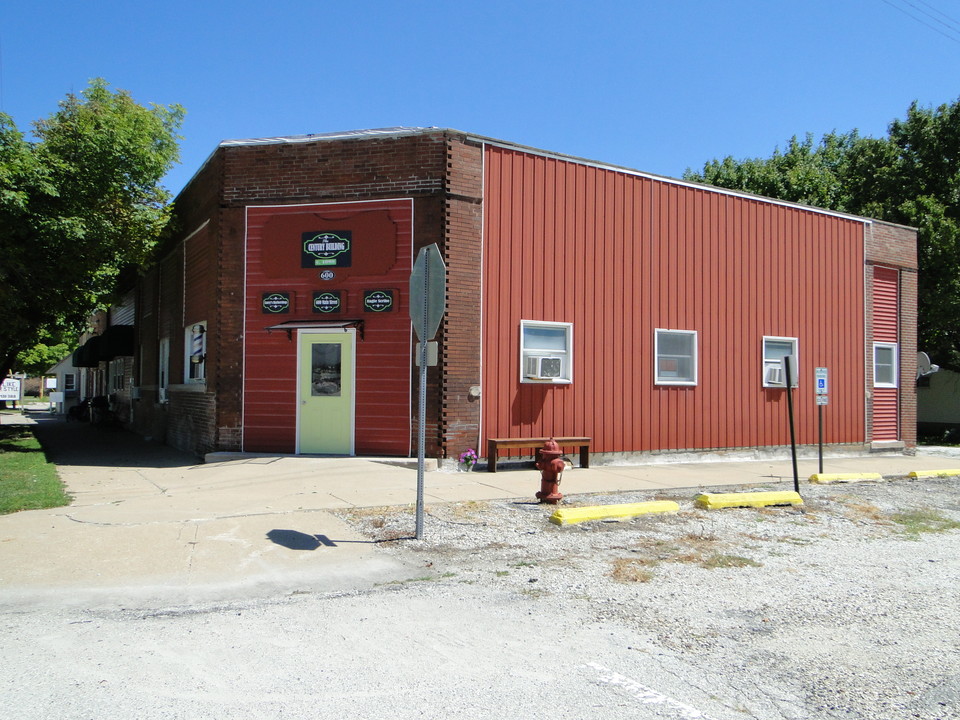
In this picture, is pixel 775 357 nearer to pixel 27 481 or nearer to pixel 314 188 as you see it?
pixel 314 188

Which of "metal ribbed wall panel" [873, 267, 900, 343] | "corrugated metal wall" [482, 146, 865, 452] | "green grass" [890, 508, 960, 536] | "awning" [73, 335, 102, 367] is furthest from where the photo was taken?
"awning" [73, 335, 102, 367]

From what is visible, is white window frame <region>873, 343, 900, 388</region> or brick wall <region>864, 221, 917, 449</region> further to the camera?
white window frame <region>873, 343, 900, 388</region>

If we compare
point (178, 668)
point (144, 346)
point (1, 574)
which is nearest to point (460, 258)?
point (1, 574)

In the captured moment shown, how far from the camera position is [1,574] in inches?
242

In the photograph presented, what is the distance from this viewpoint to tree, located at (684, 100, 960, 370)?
24562mm

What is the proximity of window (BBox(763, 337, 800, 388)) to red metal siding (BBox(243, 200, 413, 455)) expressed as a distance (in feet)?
27.6

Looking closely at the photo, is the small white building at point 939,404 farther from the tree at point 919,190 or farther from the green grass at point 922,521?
the green grass at point 922,521

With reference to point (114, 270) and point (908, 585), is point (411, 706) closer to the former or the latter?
point (908, 585)

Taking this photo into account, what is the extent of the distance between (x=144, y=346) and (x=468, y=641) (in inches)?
754

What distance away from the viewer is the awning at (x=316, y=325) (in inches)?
496

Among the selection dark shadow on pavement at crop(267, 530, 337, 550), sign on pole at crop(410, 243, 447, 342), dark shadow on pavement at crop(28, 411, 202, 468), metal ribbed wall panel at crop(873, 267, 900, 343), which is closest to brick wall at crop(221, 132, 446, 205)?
dark shadow on pavement at crop(28, 411, 202, 468)

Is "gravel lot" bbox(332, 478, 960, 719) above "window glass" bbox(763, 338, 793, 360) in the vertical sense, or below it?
below

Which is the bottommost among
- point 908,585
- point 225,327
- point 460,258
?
point 908,585

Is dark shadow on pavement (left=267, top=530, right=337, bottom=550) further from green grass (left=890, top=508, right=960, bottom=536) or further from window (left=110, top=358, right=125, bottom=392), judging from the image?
window (left=110, top=358, right=125, bottom=392)
